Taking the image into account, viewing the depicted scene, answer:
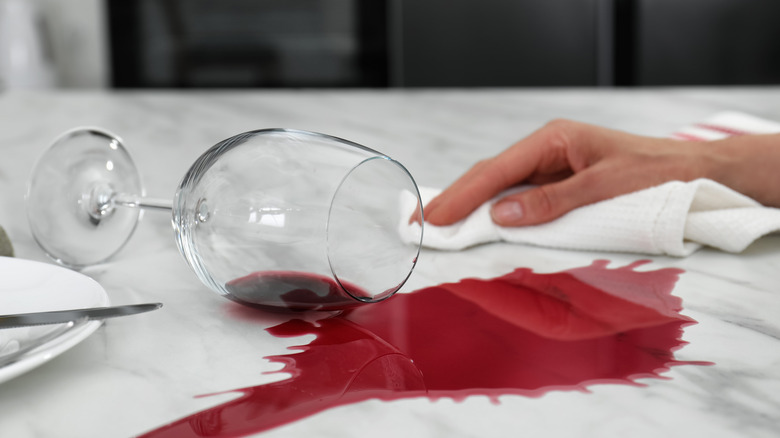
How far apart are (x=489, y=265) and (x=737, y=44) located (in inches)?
74.0

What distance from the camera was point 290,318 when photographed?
51 cm

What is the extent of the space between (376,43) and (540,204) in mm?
1907

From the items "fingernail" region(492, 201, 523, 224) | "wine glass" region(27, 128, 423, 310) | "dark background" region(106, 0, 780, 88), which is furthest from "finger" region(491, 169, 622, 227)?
"dark background" region(106, 0, 780, 88)

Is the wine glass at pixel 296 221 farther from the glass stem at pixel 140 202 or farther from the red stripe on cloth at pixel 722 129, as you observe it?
the red stripe on cloth at pixel 722 129

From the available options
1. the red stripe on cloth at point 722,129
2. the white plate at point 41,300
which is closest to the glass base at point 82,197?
the white plate at point 41,300

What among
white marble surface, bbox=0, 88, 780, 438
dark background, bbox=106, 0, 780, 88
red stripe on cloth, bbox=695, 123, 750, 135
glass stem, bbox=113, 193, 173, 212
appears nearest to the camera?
white marble surface, bbox=0, 88, 780, 438

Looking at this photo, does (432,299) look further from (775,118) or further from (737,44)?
(737,44)

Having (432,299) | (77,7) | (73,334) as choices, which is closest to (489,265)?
(432,299)

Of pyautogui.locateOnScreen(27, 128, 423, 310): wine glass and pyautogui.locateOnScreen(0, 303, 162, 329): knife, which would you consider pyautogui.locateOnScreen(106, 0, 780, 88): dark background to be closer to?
pyautogui.locateOnScreen(27, 128, 423, 310): wine glass

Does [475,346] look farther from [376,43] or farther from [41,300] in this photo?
[376,43]

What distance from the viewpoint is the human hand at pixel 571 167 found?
2.21 feet

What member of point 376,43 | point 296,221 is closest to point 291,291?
point 296,221

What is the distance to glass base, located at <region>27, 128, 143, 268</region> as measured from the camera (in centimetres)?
63

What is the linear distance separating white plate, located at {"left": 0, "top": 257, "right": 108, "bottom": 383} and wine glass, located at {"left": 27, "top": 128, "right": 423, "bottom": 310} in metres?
0.07
